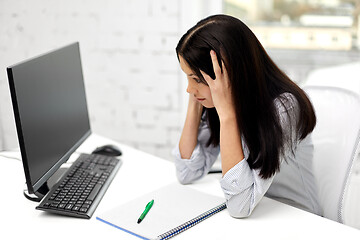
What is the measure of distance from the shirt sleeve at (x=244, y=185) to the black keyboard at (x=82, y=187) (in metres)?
0.36

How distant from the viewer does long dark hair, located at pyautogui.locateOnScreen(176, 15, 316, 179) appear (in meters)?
1.12

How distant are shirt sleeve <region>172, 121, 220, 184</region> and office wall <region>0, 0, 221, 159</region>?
93 centimetres

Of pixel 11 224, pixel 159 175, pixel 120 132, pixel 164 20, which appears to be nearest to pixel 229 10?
pixel 164 20

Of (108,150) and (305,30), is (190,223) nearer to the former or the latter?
(108,150)

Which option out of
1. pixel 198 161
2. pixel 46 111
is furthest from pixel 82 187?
pixel 198 161

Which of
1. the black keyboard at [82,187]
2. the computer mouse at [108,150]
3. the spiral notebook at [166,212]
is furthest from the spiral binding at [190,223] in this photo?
the computer mouse at [108,150]

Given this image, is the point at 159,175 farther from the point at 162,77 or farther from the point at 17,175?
the point at 162,77

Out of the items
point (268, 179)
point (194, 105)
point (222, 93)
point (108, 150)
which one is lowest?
point (108, 150)

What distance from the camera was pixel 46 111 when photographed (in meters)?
1.22

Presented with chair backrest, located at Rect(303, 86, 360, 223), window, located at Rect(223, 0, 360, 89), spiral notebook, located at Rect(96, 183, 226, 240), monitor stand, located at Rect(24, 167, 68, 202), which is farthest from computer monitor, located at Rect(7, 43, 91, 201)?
window, located at Rect(223, 0, 360, 89)

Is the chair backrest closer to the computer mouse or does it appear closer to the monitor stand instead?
the computer mouse

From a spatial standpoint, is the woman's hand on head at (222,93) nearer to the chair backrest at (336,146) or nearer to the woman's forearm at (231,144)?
the woman's forearm at (231,144)

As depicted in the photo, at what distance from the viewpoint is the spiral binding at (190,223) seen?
1.02m

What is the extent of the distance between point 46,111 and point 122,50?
3.83 feet
